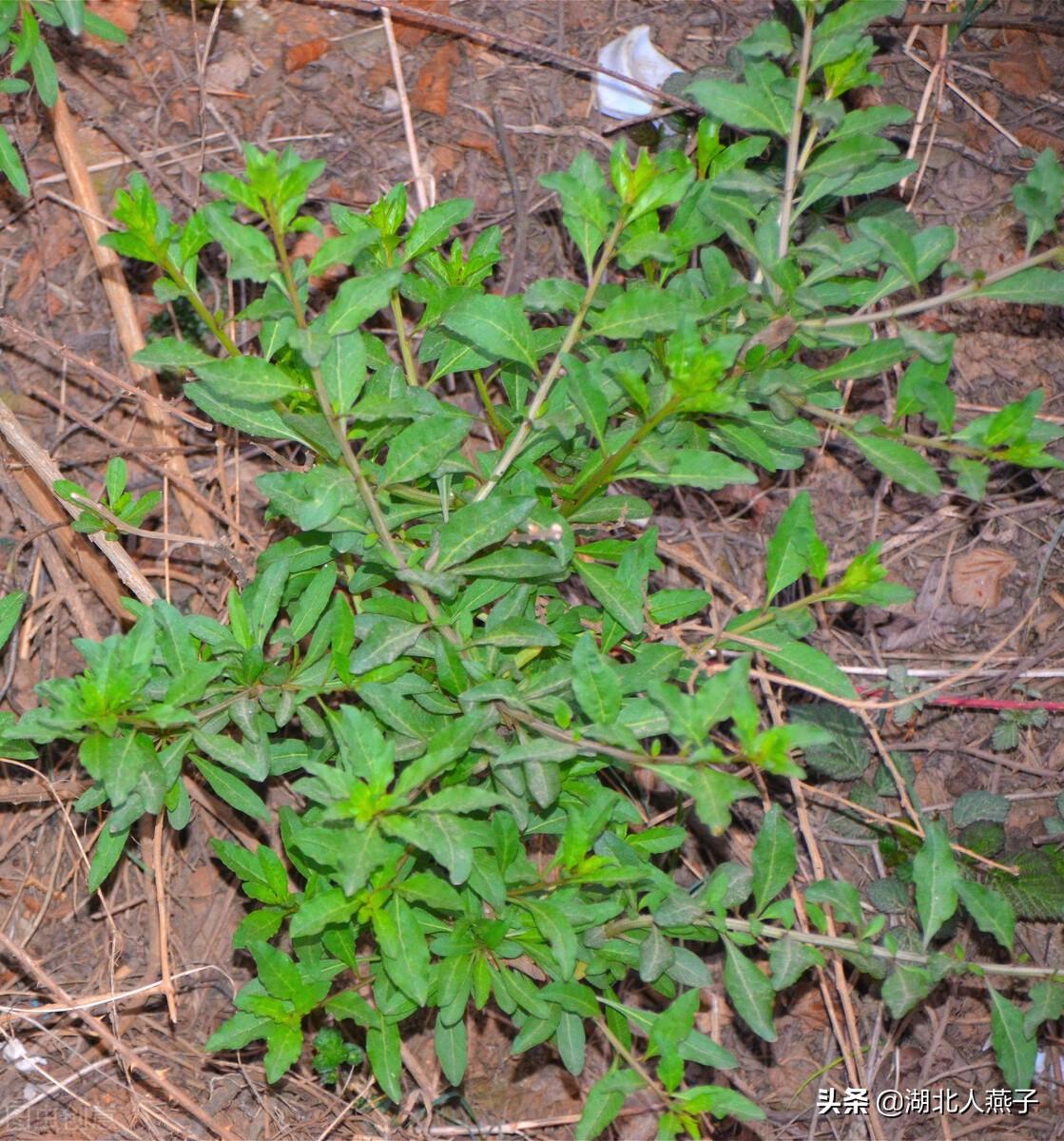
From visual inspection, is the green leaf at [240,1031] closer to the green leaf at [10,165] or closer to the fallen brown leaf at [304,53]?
the green leaf at [10,165]

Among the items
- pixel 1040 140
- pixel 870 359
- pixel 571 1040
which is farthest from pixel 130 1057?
pixel 1040 140

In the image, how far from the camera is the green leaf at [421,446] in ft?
7.91

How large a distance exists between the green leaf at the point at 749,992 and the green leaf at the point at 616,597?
2.60 feet

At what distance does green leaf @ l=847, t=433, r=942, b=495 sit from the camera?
7.54 ft

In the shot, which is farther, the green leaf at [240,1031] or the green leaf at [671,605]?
the green leaf at [671,605]

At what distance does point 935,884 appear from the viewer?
2629mm

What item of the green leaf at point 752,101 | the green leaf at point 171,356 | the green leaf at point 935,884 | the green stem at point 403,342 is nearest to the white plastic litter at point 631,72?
the green leaf at point 752,101

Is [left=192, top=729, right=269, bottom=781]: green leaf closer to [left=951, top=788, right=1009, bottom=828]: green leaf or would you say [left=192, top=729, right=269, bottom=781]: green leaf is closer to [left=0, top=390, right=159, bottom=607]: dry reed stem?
[left=0, top=390, right=159, bottom=607]: dry reed stem

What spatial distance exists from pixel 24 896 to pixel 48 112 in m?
2.44

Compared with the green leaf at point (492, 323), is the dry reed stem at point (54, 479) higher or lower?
lower

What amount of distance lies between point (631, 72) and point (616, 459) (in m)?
1.84

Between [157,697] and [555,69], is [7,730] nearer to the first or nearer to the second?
[157,697]

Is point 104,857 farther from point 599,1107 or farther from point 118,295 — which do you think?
point 118,295

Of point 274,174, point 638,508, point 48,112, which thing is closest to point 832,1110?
point 638,508
